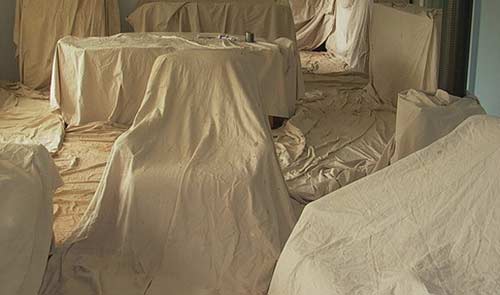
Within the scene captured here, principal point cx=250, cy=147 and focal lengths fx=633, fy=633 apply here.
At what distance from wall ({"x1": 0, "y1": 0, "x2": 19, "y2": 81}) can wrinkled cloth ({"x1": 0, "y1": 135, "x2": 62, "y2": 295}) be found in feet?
12.3

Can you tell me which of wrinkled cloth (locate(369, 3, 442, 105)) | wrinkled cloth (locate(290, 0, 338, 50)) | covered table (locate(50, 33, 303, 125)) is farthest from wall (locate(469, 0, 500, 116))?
wrinkled cloth (locate(290, 0, 338, 50))

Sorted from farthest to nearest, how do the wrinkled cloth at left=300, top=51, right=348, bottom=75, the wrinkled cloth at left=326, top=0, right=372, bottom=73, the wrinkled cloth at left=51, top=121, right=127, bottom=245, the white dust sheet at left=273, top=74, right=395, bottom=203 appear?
1. the wrinkled cloth at left=300, top=51, right=348, bottom=75
2. the wrinkled cloth at left=326, top=0, right=372, bottom=73
3. the white dust sheet at left=273, top=74, right=395, bottom=203
4. the wrinkled cloth at left=51, top=121, right=127, bottom=245

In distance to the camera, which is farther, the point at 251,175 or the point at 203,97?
the point at 203,97

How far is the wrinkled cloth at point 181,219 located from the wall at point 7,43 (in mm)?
3552

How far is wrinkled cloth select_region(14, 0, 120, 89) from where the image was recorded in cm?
557

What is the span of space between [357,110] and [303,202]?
6.48 feet

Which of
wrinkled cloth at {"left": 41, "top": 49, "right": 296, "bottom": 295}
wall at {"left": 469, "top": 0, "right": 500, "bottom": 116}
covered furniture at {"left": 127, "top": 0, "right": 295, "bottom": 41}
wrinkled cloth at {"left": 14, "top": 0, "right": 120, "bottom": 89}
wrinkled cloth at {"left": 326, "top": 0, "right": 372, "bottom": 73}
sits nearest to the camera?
wrinkled cloth at {"left": 41, "top": 49, "right": 296, "bottom": 295}

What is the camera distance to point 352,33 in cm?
668

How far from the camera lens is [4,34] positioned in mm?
5723

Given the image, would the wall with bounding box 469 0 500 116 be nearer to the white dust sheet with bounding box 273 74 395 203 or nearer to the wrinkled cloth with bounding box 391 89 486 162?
the white dust sheet with bounding box 273 74 395 203

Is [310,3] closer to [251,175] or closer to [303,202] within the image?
[303,202]

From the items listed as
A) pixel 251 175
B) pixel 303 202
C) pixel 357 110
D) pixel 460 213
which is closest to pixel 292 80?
pixel 357 110

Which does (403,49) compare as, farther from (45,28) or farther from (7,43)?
(7,43)

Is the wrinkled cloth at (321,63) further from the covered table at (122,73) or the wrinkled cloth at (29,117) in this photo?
the wrinkled cloth at (29,117)
